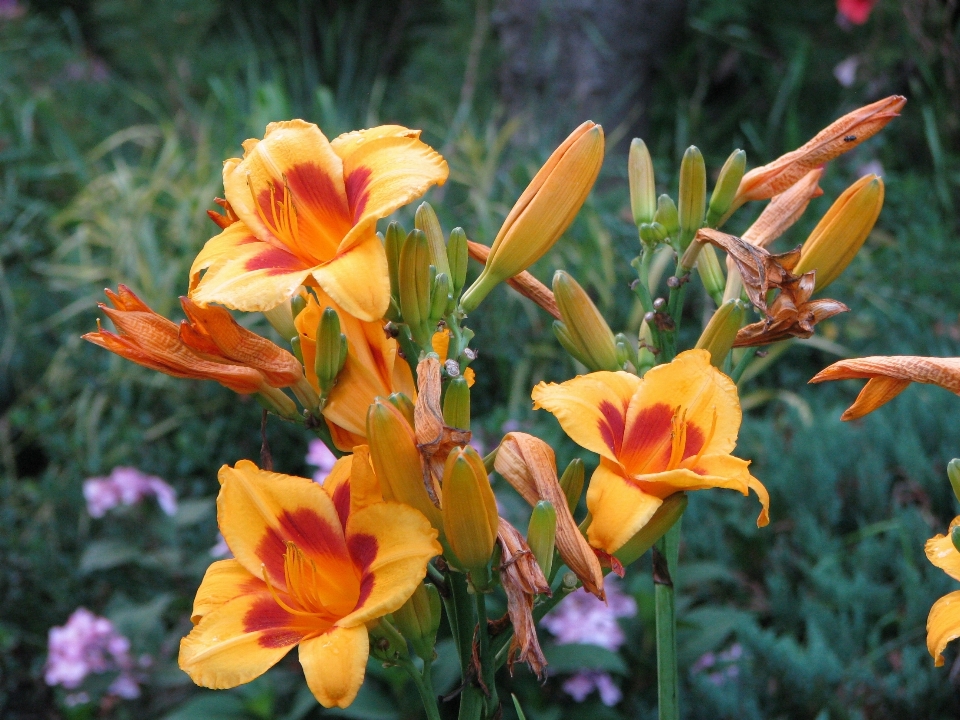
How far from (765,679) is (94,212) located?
10.9ft

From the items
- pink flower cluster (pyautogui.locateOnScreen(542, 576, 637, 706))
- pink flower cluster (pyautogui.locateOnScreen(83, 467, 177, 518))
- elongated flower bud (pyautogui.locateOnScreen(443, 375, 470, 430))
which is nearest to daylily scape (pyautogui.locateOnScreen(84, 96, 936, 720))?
elongated flower bud (pyautogui.locateOnScreen(443, 375, 470, 430))

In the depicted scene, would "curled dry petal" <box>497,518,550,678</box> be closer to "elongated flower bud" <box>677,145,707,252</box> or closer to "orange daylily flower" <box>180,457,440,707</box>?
"orange daylily flower" <box>180,457,440,707</box>

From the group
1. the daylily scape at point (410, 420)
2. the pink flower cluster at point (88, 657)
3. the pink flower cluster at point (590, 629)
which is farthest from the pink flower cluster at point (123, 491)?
the daylily scape at point (410, 420)

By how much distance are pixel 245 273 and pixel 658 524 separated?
1.31 ft

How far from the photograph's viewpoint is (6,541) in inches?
101

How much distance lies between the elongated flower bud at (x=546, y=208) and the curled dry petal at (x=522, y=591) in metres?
0.23

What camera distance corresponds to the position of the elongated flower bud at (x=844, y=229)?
0.85 m

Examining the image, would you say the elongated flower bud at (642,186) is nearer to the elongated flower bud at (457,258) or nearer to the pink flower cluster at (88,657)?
the elongated flower bud at (457,258)

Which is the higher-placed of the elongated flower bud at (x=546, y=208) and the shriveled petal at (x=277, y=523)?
the elongated flower bud at (x=546, y=208)

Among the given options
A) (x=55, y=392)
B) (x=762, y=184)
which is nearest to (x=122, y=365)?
(x=55, y=392)

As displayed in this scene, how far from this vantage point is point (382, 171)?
2.42 feet

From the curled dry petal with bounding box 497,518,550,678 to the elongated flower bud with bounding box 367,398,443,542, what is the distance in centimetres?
7

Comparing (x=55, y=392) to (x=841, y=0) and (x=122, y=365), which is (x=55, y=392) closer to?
(x=122, y=365)

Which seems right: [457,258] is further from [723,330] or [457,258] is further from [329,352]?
[723,330]
